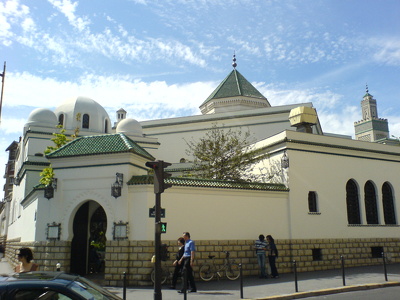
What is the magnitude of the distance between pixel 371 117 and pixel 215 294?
3175 inches

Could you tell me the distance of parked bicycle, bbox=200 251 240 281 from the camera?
568 inches

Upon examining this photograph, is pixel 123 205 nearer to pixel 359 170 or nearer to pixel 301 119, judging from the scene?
pixel 301 119

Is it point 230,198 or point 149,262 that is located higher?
point 230,198

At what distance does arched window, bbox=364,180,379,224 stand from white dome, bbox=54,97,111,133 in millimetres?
20067

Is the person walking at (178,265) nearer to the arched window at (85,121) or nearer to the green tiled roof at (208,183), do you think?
the green tiled roof at (208,183)

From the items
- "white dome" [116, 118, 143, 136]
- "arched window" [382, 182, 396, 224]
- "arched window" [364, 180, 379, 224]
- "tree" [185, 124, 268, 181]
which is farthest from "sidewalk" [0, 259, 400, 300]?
"white dome" [116, 118, 143, 136]

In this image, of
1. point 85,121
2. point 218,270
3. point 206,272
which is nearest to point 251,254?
point 218,270

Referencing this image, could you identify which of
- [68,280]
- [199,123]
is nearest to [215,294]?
[68,280]

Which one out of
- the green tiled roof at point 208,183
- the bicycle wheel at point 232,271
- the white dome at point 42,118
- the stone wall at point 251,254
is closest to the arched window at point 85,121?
the white dome at point 42,118

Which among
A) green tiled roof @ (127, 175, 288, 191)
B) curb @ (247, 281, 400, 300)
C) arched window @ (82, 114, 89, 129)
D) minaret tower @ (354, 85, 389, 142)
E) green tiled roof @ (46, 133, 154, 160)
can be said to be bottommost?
curb @ (247, 281, 400, 300)

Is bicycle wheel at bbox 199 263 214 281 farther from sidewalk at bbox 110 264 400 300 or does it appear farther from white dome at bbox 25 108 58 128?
white dome at bbox 25 108 58 128

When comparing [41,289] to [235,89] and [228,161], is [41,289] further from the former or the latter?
[235,89]

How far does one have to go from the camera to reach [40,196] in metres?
15.5

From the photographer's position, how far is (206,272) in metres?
14.4
